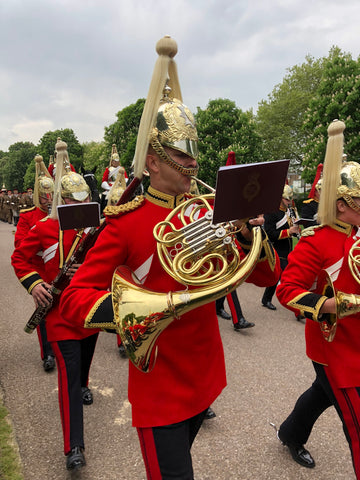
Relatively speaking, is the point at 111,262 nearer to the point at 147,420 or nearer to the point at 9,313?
the point at 147,420

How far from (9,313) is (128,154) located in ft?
68.3

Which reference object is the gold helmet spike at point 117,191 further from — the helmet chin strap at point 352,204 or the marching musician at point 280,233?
the helmet chin strap at point 352,204

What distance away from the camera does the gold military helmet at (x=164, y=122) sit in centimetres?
182

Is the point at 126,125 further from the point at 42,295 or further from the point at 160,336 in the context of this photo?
the point at 160,336

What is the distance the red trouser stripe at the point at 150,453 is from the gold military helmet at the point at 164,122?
3.97ft

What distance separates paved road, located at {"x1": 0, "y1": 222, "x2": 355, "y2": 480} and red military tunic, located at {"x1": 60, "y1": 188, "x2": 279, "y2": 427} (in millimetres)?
94

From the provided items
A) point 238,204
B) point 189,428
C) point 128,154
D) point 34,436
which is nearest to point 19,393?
point 34,436

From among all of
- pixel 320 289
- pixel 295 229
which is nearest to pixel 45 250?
pixel 320 289

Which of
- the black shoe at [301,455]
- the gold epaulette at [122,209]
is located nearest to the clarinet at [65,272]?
the gold epaulette at [122,209]

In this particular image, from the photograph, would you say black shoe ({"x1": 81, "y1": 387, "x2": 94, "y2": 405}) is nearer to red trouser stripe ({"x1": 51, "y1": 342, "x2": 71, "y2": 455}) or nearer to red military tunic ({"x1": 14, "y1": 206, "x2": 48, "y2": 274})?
red trouser stripe ({"x1": 51, "y1": 342, "x2": 71, "y2": 455})

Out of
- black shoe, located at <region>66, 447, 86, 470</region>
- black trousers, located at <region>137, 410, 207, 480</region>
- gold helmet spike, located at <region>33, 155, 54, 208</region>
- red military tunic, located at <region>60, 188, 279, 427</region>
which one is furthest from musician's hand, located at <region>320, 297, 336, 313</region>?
gold helmet spike, located at <region>33, 155, 54, 208</region>

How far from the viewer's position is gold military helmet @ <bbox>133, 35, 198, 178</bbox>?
182cm

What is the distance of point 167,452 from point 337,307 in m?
1.12

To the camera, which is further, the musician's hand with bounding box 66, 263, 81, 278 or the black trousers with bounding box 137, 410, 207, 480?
the musician's hand with bounding box 66, 263, 81, 278
